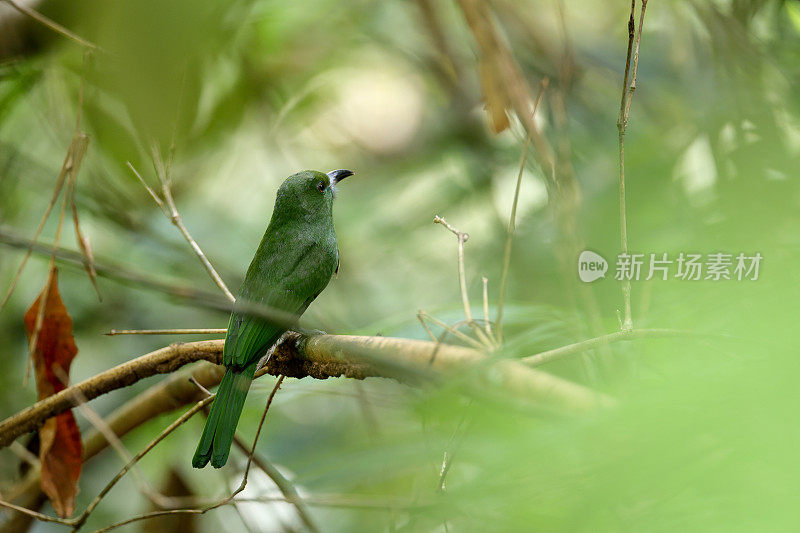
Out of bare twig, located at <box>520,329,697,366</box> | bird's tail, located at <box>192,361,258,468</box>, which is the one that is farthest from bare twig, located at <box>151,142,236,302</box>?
bare twig, located at <box>520,329,697,366</box>

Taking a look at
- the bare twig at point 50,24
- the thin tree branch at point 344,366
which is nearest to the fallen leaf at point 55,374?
the thin tree branch at point 344,366

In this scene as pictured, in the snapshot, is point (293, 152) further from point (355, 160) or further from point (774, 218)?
point (774, 218)

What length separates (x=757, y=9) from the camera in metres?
2.49

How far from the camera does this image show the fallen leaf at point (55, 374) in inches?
68.1

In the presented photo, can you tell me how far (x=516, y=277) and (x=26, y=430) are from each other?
1.88 meters

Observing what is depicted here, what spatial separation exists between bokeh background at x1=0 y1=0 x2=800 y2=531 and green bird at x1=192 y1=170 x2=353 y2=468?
21 centimetres

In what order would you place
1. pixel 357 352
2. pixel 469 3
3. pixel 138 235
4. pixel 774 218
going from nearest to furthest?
pixel 357 352 < pixel 774 218 < pixel 469 3 < pixel 138 235

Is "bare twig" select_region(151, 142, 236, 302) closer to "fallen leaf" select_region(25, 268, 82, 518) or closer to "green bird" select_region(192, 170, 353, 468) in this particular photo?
"green bird" select_region(192, 170, 353, 468)

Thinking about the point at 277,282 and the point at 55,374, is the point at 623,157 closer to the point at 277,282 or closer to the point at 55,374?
the point at 277,282

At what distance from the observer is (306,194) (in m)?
2.17

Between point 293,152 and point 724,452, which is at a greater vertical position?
point 724,452

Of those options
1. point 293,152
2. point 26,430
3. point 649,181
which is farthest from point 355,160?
point 26,430

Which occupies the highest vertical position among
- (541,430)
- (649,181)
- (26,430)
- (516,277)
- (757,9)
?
(757,9)

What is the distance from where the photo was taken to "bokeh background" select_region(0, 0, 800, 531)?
42 centimetres
